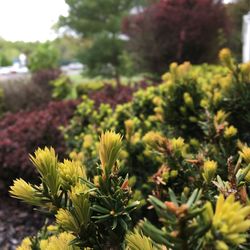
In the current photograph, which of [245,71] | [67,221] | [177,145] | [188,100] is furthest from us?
[188,100]

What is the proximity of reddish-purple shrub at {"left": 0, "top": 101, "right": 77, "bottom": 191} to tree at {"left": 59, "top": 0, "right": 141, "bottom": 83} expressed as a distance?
12.2 meters

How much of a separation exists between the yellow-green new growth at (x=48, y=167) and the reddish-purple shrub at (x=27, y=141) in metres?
3.07

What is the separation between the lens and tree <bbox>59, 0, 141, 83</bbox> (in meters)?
16.9

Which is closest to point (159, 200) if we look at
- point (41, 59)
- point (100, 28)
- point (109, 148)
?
point (109, 148)

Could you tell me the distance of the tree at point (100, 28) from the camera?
16859 mm

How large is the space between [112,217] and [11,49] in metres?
64.1

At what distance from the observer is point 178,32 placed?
8.68 metres

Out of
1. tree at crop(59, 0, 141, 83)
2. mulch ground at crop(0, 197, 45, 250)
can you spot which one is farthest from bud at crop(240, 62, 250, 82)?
tree at crop(59, 0, 141, 83)

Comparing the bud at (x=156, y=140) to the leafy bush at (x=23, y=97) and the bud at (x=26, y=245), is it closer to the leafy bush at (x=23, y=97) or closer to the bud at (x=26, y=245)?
the bud at (x=26, y=245)

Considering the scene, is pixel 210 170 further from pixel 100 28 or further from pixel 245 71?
pixel 100 28

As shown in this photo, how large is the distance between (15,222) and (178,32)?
6555mm

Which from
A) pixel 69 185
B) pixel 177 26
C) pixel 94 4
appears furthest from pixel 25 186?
pixel 94 4

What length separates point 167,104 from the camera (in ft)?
6.33

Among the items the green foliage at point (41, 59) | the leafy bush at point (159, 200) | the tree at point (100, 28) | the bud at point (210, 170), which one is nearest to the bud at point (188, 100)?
the leafy bush at point (159, 200)
